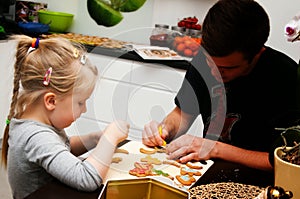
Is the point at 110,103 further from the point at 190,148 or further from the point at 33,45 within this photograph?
the point at 33,45

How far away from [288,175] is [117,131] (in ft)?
1.19

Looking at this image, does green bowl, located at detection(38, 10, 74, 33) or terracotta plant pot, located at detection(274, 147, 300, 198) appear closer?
terracotta plant pot, located at detection(274, 147, 300, 198)

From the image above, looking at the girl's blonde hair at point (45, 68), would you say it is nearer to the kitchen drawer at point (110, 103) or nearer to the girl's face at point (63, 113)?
the girl's face at point (63, 113)

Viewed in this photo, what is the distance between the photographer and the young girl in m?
0.93

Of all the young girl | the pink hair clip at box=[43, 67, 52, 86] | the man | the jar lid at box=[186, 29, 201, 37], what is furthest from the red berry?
the jar lid at box=[186, 29, 201, 37]

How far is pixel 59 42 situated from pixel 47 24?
2035mm

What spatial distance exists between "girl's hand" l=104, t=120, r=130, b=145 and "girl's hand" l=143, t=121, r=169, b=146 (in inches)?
1.7

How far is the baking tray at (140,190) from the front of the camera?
69cm

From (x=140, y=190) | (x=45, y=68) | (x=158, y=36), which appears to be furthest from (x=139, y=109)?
(x=158, y=36)

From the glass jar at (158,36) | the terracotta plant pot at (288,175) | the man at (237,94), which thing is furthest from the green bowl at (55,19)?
the terracotta plant pot at (288,175)

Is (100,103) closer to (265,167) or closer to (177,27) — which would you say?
(265,167)

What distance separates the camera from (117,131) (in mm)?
896

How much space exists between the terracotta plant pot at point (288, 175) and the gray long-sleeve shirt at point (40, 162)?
38cm

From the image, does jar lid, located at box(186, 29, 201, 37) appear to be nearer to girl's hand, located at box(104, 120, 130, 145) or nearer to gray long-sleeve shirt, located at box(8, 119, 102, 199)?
gray long-sleeve shirt, located at box(8, 119, 102, 199)
